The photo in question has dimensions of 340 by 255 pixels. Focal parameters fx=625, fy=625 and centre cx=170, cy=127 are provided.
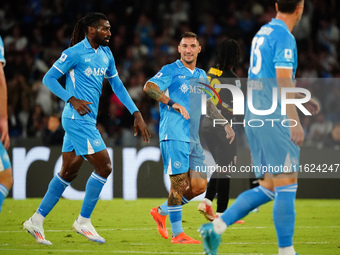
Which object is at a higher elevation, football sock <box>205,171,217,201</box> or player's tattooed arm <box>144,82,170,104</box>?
player's tattooed arm <box>144,82,170,104</box>

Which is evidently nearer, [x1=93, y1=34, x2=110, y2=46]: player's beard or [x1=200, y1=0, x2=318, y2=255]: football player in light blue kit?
[x1=200, y1=0, x2=318, y2=255]: football player in light blue kit

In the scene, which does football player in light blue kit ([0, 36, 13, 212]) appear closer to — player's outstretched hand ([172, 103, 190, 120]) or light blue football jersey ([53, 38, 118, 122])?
light blue football jersey ([53, 38, 118, 122])

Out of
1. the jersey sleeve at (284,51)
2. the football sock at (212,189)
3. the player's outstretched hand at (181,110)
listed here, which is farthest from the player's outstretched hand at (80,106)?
the football sock at (212,189)

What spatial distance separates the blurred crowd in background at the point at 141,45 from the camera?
46.3 feet

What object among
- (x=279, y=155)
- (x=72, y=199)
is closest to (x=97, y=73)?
(x=279, y=155)

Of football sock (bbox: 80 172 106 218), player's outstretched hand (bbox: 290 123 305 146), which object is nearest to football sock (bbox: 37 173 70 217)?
football sock (bbox: 80 172 106 218)

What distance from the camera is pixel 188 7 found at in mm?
18125

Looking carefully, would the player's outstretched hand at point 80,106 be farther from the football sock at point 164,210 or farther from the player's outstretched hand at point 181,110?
the football sock at point 164,210

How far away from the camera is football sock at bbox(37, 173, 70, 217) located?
6809 millimetres

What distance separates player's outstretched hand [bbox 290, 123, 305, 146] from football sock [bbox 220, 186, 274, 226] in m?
0.55

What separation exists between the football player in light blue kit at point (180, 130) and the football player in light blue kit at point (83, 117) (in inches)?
13.4

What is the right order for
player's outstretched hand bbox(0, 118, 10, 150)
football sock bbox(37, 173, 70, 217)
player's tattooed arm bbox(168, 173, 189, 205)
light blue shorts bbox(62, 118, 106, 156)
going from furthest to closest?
player's tattooed arm bbox(168, 173, 189, 205) → football sock bbox(37, 173, 70, 217) → light blue shorts bbox(62, 118, 106, 156) → player's outstretched hand bbox(0, 118, 10, 150)

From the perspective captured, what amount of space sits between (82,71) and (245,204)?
8.31ft

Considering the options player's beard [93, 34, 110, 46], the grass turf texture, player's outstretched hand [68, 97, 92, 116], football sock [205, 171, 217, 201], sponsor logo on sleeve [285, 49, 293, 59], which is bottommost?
the grass turf texture
